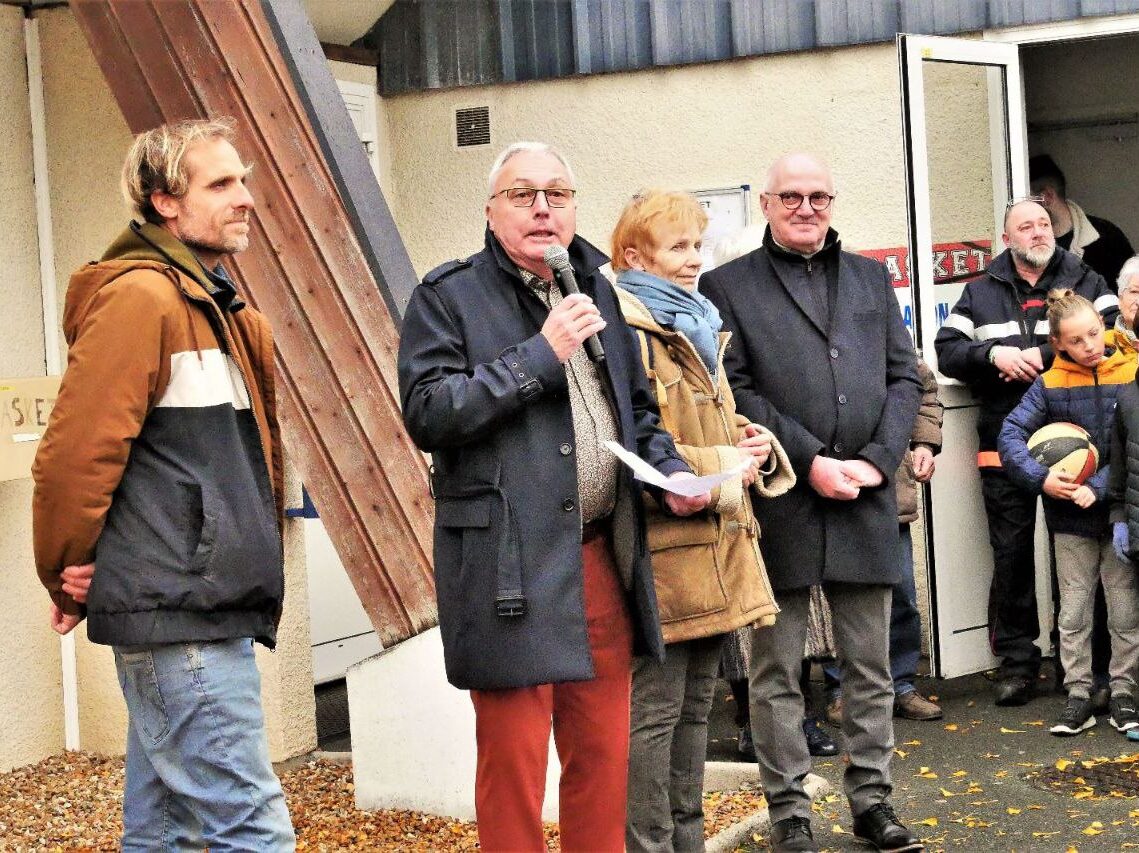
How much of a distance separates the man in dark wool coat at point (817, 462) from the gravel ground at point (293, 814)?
0.54 meters

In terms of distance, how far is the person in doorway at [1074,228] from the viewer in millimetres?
9656

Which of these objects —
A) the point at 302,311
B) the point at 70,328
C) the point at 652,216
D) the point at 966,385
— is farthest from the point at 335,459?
the point at 966,385

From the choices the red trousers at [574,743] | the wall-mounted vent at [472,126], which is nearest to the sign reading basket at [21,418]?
the red trousers at [574,743]

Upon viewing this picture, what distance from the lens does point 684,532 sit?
14.1 ft

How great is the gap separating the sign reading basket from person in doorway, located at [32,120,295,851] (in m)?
2.75

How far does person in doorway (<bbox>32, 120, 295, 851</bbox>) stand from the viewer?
3.41m

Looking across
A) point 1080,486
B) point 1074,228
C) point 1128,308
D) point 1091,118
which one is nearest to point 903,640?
point 1080,486

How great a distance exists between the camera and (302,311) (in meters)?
5.74

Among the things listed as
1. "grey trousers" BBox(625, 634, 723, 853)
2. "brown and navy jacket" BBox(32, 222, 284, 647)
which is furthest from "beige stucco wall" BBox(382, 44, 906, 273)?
"brown and navy jacket" BBox(32, 222, 284, 647)

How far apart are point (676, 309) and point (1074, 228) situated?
597 centimetres

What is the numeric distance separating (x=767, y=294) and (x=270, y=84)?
1982mm

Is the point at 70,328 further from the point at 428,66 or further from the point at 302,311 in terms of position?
the point at 428,66

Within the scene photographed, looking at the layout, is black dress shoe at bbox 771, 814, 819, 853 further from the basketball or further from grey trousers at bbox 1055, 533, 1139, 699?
the basketball

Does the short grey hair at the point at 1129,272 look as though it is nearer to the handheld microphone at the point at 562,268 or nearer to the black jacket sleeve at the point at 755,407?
the black jacket sleeve at the point at 755,407
